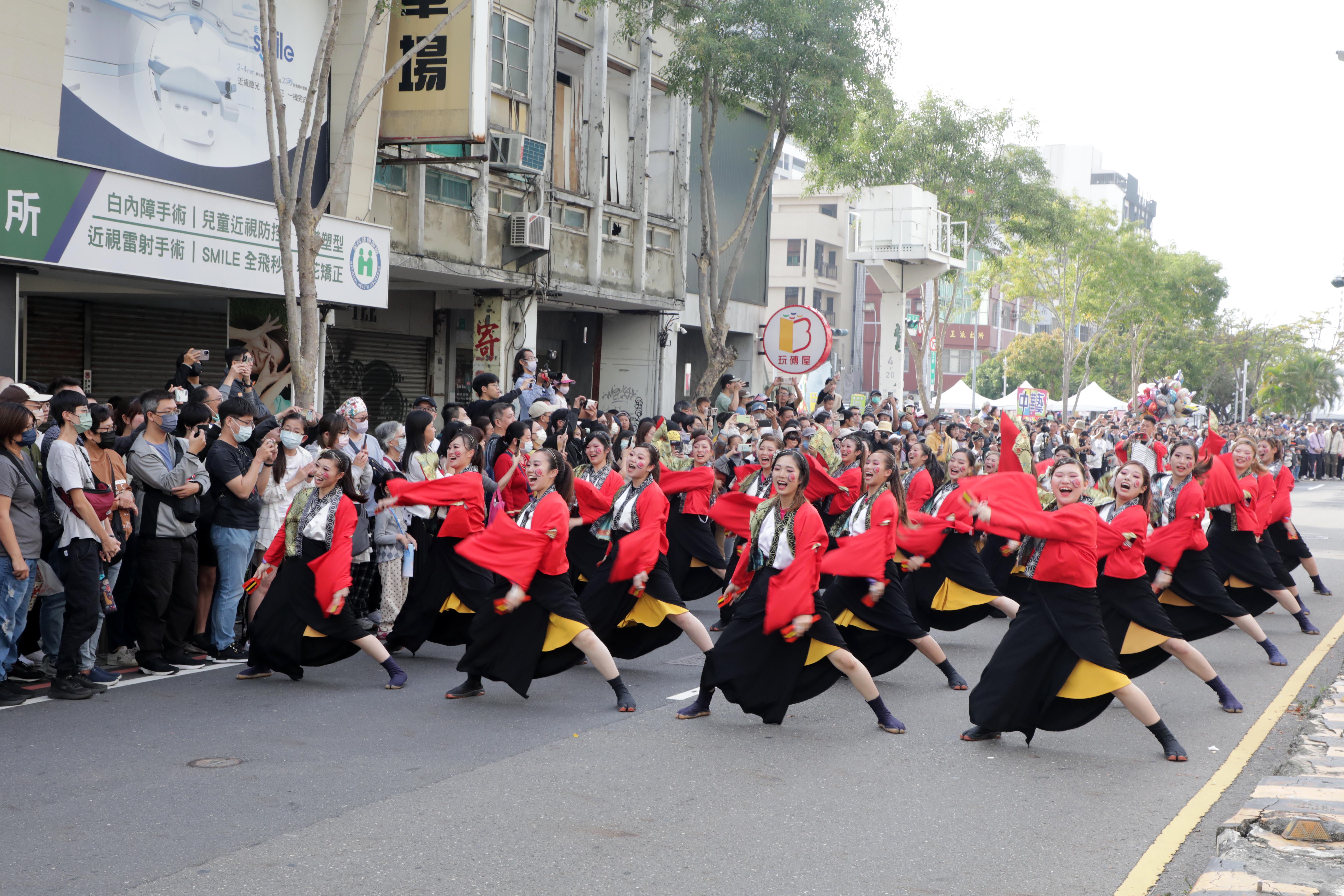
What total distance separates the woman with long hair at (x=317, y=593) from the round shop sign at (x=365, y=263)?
295 inches

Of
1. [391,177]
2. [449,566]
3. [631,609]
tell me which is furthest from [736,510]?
[391,177]

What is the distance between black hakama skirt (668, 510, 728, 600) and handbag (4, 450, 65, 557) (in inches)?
190

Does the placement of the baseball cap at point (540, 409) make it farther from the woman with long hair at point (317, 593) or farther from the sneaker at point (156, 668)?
the sneaker at point (156, 668)

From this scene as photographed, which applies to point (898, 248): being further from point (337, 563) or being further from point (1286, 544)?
point (337, 563)

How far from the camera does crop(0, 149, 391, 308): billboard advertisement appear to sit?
431 inches

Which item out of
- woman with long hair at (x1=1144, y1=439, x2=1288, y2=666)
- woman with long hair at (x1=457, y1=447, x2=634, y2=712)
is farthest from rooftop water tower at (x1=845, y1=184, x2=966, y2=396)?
woman with long hair at (x1=457, y1=447, x2=634, y2=712)

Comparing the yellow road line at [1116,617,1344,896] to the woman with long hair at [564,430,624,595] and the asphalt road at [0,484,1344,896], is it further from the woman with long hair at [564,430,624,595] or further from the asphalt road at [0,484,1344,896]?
the woman with long hair at [564,430,624,595]

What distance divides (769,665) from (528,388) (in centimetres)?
808

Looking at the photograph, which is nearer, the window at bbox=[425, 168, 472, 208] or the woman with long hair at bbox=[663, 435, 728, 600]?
the woman with long hair at bbox=[663, 435, 728, 600]

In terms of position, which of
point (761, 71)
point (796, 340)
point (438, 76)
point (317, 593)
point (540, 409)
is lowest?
point (317, 593)

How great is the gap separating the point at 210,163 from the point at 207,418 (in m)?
Result: 6.26

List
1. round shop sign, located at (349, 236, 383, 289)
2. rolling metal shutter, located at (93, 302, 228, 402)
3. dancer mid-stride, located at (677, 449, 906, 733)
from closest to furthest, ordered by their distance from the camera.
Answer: dancer mid-stride, located at (677, 449, 906, 733) → rolling metal shutter, located at (93, 302, 228, 402) → round shop sign, located at (349, 236, 383, 289)

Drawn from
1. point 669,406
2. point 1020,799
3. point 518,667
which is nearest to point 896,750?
point 1020,799

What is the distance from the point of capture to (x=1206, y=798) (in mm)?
6047
